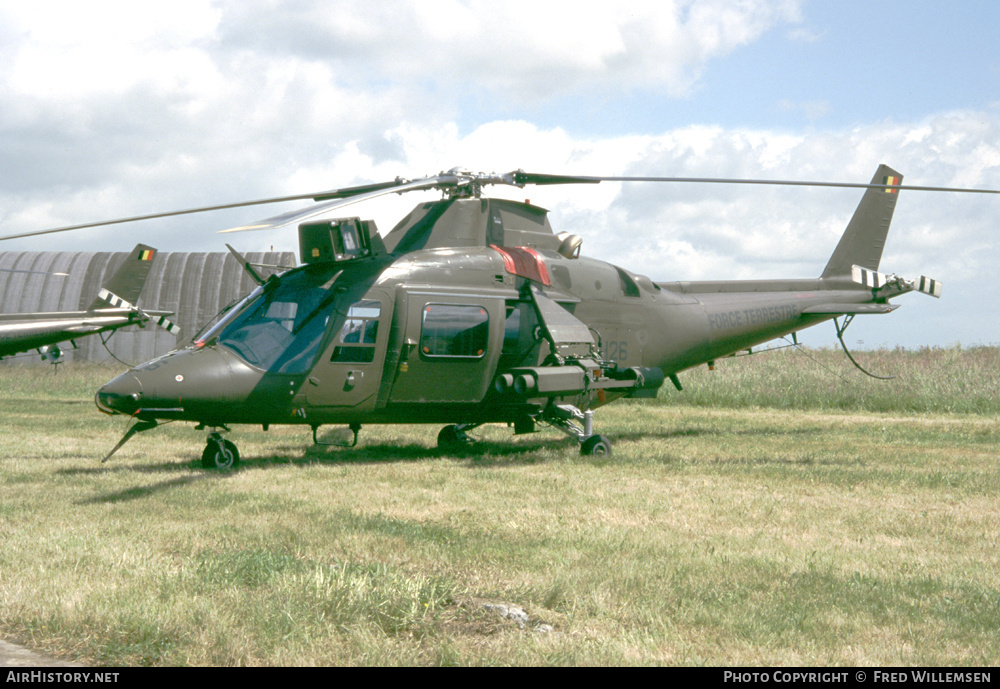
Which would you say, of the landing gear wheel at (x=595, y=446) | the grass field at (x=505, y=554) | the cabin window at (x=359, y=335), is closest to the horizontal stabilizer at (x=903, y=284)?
the grass field at (x=505, y=554)

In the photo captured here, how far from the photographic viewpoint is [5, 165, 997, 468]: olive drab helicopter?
377 inches

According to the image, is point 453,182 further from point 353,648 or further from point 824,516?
point 353,648

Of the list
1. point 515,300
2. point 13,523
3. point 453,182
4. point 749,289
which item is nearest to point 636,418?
point 749,289

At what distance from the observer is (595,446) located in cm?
1117

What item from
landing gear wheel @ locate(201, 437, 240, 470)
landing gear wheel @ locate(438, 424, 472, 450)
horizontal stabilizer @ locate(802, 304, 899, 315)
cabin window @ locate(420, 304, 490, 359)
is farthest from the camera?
horizontal stabilizer @ locate(802, 304, 899, 315)

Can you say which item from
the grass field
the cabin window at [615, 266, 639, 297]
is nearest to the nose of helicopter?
the grass field

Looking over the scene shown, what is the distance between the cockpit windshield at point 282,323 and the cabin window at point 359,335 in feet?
0.79

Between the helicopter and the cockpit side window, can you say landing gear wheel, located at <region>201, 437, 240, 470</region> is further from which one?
the helicopter

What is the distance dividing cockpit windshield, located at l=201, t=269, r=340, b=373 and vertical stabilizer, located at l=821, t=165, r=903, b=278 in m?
9.70

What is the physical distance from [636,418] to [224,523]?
37.3 ft

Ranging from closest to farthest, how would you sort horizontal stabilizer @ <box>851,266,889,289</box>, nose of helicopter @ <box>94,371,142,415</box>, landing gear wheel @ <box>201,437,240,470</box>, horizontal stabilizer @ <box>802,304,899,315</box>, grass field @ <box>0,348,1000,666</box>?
grass field @ <box>0,348,1000,666</box>
nose of helicopter @ <box>94,371,142,415</box>
landing gear wheel @ <box>201,437,240,470</box>
horizontal stabilizer @ <box>802,304,899,315</box>
horizontal stabilizer @ <box>851,266,889,289</box>

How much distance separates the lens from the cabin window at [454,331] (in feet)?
34.8

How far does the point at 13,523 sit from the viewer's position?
671 cm

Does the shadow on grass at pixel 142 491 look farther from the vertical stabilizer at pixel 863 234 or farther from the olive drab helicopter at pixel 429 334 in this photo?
the vertical stabilizer at pixel 863 234
